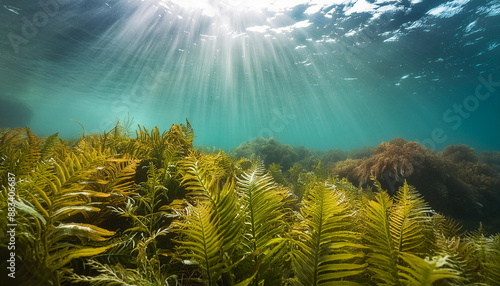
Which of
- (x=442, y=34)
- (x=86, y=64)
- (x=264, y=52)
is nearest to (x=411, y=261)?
(x=264, y=52)

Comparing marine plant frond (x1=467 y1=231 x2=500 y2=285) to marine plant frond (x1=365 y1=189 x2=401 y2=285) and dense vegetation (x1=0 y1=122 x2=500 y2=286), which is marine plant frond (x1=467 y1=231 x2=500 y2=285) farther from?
marine plant frond (x1=365 y1=189 x2=401 y2=285)

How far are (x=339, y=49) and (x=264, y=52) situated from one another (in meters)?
6.78

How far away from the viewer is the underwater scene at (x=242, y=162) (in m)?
0.81

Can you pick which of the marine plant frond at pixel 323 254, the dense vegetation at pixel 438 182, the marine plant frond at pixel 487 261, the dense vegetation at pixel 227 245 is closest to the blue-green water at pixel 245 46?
the dense vegetation at pixel 227 245

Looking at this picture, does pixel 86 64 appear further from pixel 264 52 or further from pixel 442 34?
pixel 442 34

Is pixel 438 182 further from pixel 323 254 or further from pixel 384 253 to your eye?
pixel 323 254

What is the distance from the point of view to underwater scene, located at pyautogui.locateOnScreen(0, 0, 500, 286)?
0.81 m

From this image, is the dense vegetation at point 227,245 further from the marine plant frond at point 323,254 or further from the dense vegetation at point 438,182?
the dense vegetation at point 438,182

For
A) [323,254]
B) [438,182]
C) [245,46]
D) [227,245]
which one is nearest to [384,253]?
[323,254]

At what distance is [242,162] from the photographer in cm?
331

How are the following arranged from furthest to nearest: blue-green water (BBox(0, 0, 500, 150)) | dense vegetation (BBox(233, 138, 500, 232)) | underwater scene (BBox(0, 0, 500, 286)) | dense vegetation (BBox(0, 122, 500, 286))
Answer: blue-green water (BBox(0, 0, 500, 150)) → dense vegetation (BBox(233, 138, 500, 232)) → underwater scene (BBox(0, 0, 500, 286)) → dense vegetation (BBox(0, 122, 500, 286))

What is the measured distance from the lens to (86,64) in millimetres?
18875

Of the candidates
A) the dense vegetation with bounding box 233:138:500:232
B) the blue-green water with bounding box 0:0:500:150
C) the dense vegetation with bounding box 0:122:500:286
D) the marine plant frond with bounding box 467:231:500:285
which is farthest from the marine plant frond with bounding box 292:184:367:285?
the blue-green water with bounding box 0:0:500:150

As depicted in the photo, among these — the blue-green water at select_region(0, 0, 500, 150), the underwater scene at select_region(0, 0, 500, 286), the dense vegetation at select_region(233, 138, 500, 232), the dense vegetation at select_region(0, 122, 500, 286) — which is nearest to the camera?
the dense vegetation at select_region(0, 122, 500, 286)
